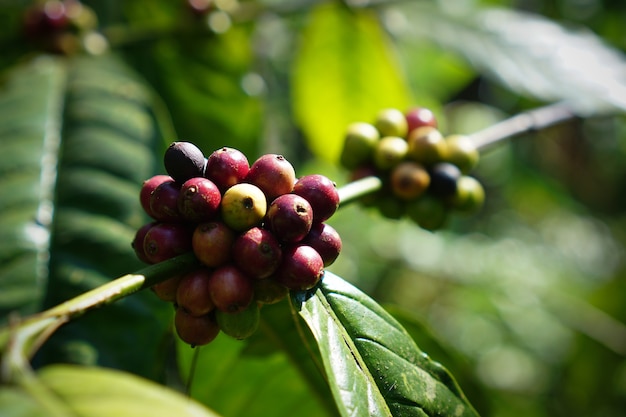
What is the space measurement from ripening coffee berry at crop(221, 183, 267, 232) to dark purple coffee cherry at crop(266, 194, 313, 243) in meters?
0.03

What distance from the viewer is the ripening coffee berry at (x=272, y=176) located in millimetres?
1286

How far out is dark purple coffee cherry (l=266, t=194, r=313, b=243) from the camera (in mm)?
1200

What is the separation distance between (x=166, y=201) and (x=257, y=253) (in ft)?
0.72

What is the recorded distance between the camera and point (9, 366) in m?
0.91

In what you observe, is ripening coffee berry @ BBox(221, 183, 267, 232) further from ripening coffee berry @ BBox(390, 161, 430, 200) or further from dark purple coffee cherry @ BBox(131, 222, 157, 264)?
ripening coffee berry @ BBox(390, 161, 430, 200)

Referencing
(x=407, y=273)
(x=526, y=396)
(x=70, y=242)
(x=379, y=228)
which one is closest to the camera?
(x=70, y=242)

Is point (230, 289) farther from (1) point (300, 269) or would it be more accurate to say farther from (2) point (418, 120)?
(2) point (418, 120)

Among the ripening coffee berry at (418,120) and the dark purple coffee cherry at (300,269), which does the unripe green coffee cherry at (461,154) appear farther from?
the dark purple coffee cherry at (300,269)

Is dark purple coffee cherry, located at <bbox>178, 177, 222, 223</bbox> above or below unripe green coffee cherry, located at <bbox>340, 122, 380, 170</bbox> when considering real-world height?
above

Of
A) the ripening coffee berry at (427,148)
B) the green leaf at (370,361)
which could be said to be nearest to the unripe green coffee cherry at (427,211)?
the ripening coffee berry at (427,148)

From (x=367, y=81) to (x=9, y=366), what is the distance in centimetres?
205

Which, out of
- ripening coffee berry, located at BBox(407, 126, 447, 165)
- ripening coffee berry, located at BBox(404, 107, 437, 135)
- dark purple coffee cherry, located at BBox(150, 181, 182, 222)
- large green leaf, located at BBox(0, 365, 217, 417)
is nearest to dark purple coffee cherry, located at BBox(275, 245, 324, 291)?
dark purple coffee cherry, located at BBox(150, 181, 182, 222)

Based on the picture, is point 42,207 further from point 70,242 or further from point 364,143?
point 364,143

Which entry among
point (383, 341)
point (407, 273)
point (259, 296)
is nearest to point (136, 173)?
point (259, 296)
